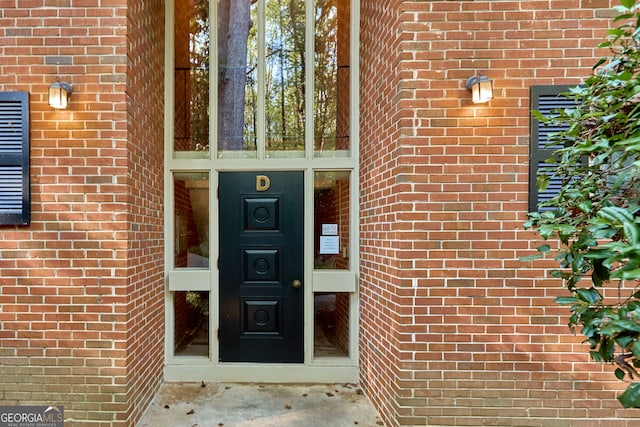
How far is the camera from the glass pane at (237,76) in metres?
3.24

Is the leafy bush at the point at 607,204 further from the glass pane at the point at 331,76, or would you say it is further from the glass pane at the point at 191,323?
the glass pane at the point at 191,323

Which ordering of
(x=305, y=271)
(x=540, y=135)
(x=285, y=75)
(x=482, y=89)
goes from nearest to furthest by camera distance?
(x=482, y=89)
(x=540, y=135)
(x=305, y=271)
(x=285, y=75)

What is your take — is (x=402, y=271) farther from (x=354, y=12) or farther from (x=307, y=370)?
(x=354, y=12)

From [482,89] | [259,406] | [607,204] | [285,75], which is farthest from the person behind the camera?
[285,75]

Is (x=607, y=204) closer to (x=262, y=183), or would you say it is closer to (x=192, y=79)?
(x=262, y=183)

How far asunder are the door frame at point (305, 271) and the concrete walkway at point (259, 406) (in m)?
0.12

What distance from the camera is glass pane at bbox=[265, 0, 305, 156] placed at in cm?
325

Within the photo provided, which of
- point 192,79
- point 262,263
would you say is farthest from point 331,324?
point 192,79

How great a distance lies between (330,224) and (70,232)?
7.19 ft

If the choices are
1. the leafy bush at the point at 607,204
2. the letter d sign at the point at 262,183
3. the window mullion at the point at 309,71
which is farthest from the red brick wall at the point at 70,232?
the leafy bush at the point at 607,204

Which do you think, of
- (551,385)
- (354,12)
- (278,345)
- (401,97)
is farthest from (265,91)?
(551,385)

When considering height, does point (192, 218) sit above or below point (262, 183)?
below

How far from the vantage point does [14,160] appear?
239 cm

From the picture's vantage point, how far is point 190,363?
10.2 ft
